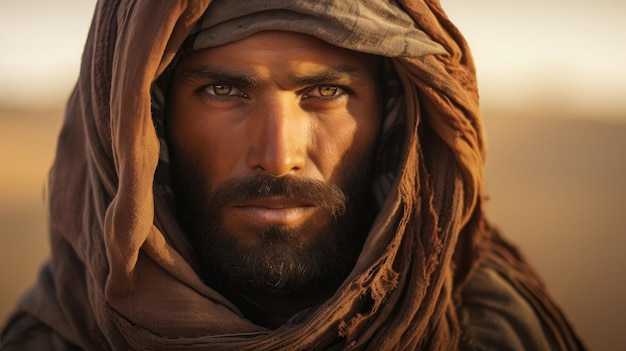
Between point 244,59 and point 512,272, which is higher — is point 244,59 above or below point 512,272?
above

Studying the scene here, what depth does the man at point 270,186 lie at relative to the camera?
2248 mm

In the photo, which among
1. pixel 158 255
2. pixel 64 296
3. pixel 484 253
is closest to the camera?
pixel 158 255

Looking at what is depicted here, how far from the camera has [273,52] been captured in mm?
2344

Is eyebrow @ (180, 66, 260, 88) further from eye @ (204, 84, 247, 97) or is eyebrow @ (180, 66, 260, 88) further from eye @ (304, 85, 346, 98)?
eye @ (304, 85, 346, 98)

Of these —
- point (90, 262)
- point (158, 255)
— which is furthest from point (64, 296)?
point (158, 255)

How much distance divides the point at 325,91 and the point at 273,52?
267mm

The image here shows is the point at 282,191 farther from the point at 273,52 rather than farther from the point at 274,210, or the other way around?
the point at 273,52

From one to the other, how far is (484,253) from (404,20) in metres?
1.19

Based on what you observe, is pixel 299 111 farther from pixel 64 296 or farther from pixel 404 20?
pixel 64 296

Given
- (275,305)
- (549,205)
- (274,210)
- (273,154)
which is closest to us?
(273,154)

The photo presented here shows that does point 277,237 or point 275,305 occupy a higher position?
point 277,237

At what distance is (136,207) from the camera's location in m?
2.18

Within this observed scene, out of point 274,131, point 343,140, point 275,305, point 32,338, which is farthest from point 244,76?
point 32,338

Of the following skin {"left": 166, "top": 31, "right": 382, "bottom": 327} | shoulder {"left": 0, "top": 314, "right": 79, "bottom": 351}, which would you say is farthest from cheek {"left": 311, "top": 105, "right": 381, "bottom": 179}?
shoulder {"left": 0, "top": 314, "right": 79, "bottom": 351}
